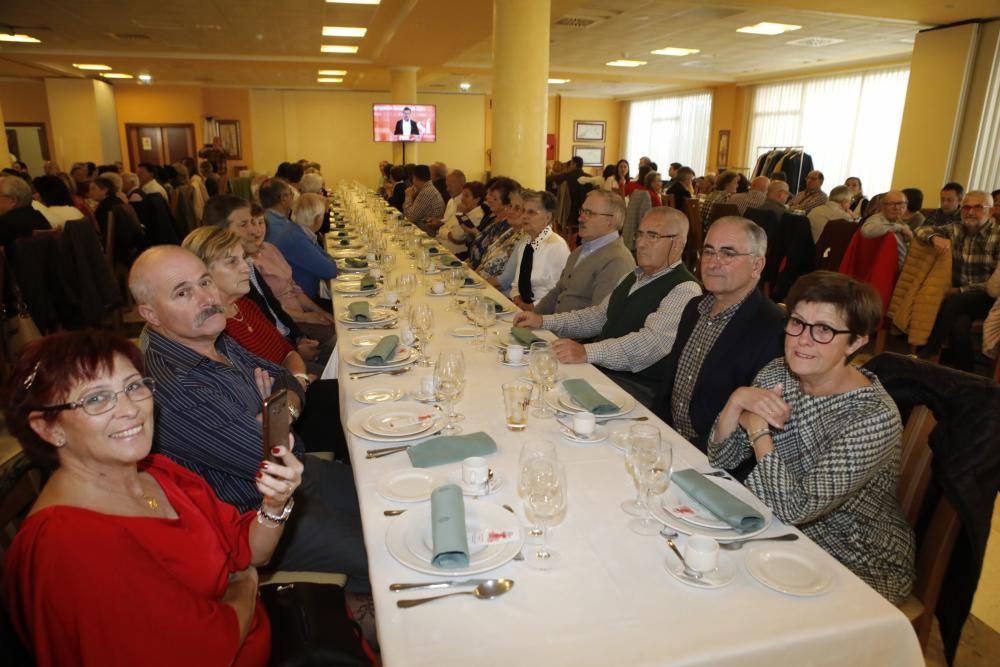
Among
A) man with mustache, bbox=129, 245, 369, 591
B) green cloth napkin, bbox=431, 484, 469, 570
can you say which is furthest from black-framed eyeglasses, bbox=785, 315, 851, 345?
man with mustache, bbox=129, 245, 369, 591

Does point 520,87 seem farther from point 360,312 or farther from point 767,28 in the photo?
point 767,28

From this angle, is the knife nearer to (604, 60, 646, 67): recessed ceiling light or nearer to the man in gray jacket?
the man in gray jacket

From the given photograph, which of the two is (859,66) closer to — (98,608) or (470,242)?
(470,242)

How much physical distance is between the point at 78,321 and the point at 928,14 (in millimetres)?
9505

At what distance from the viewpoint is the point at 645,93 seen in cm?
1962

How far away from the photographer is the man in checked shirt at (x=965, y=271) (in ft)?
15.1

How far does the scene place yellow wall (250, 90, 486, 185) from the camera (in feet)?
63.1

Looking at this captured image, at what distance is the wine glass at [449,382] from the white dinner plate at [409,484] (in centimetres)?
28

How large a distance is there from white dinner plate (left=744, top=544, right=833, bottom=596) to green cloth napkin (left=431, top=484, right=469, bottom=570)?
0.55 metres

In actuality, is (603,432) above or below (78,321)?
above

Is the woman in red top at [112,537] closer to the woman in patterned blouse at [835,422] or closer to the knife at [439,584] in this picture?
the knife at [439,584]

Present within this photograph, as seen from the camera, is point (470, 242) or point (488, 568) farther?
point (470, 242)

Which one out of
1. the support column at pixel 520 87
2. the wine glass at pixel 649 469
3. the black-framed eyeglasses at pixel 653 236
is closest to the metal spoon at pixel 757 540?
the wine glass at pixel 649 469

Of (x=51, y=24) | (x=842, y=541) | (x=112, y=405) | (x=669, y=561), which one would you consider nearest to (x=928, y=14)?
(x=842, y=541)
